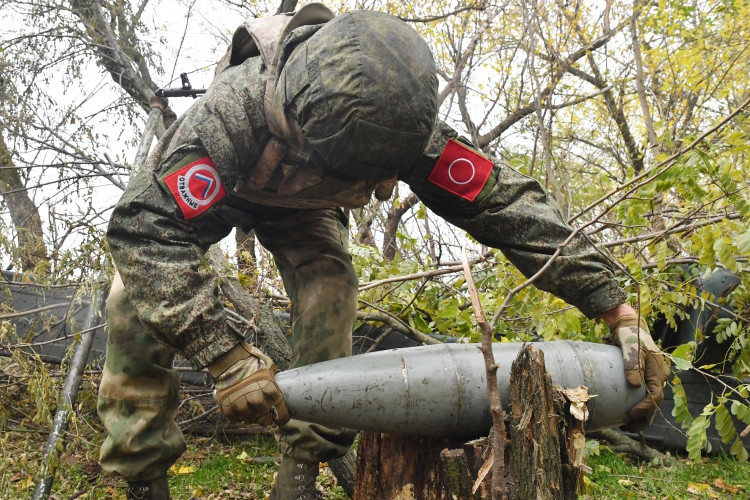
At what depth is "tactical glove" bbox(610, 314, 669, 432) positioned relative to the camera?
7.32 ft

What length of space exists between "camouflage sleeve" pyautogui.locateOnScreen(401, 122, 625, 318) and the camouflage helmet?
35 centimetres

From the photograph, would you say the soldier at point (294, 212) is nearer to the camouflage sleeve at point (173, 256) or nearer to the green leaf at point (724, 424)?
the camouflage sleeve at point (173, 256)

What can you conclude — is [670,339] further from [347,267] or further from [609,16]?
[609,16]

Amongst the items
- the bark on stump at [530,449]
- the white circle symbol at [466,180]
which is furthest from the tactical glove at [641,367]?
the white circle symbol at [466,180]

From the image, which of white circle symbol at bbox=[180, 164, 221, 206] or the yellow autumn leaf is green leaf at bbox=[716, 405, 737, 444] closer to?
white circle symbol at bbox=[180, 164, 221, 206]

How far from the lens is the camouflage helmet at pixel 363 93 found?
6.48 feet

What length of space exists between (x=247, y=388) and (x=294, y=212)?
115cm

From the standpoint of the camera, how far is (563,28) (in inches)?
291

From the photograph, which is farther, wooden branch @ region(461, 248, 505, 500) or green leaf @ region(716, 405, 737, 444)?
green leaf @ region(716, 405, 737, 444)

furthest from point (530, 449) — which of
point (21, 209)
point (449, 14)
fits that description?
point (449, 14)

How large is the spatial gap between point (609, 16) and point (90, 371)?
7.37 m

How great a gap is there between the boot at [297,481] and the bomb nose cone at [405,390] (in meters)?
0.87

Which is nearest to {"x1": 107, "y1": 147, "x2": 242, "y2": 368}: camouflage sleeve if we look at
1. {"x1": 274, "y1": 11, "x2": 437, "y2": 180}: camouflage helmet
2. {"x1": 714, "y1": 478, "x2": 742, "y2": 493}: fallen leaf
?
{"x1": 274, "y1": 11, "x2": 437, "y2": 180}: camouflage helmet

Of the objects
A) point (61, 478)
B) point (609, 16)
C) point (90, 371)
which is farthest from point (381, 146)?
point (609, 16)
